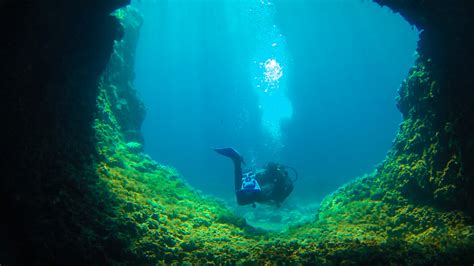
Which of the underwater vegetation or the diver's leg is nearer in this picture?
the underwater vegetation

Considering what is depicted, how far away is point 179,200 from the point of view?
9.41 m

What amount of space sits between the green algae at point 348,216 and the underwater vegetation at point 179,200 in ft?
0.12

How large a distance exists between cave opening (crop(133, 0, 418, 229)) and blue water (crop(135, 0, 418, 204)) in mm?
Result: 310

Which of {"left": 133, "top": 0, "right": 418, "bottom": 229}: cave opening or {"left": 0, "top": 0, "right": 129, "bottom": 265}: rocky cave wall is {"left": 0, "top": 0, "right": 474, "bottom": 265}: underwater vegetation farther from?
{"left": 133, "top": 0, "right": 418, "bottom": 229}: cave opening

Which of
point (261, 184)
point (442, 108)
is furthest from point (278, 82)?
point (442, 108)

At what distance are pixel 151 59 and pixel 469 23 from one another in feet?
280

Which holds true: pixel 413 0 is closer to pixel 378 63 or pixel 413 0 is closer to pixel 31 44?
pixel 31 44

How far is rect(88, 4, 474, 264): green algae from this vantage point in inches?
178

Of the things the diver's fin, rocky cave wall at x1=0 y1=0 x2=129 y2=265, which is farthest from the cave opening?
rocky cave wall at x1=0 y1=0 x2=129 y2=265

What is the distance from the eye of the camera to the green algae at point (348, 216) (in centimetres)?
452

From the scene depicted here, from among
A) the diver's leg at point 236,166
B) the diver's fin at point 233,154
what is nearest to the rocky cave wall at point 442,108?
the diver's leg at point 236,166

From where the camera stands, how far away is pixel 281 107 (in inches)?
3172

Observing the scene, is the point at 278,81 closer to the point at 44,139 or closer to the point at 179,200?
the point at 179,200

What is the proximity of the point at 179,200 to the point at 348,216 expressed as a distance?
16.4 feet
